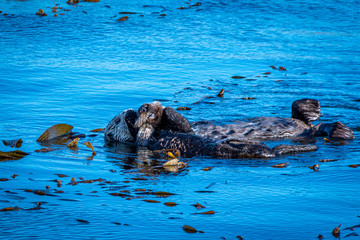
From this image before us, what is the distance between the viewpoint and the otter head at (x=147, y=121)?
5.52 m

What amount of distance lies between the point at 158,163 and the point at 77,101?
291cm

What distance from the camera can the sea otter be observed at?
5.26 metres

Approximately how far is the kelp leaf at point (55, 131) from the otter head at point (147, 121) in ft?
2.95

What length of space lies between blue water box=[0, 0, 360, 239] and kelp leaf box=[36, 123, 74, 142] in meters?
0.16

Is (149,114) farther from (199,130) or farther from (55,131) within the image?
(55,131)

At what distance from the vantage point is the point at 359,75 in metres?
9.28

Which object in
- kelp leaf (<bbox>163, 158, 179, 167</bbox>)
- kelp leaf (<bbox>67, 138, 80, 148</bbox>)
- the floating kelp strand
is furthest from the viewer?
kelp leaf (<bbox>67, 138, 80, 148</bbox>)

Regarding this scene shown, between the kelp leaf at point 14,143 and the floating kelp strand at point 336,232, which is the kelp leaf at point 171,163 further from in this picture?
the floating kelp strand at point 336,232

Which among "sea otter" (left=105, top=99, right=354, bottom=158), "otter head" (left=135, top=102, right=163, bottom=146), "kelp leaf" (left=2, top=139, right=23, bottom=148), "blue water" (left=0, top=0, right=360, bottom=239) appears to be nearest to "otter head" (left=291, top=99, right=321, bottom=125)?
"sea otter" (left=105, top=99, right=354, bottom=158)

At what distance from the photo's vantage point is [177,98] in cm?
768

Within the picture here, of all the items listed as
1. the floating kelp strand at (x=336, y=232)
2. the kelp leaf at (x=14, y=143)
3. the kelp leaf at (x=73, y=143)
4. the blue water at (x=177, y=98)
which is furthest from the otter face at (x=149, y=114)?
the floating kelp strand at (x=336, y=232)

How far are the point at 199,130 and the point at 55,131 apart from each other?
5.54 ft

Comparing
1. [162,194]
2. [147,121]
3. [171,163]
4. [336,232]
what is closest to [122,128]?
[147,121]

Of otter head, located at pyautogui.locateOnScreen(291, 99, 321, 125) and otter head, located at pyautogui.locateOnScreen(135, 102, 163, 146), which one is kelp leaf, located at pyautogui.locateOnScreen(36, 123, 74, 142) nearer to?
otter head, located at pyautogui.locateOnScreen(135, 102, 163, 146)
